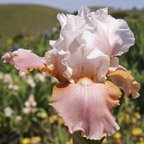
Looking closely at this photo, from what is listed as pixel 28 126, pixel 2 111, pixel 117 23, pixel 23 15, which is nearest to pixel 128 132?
pixel 28 126

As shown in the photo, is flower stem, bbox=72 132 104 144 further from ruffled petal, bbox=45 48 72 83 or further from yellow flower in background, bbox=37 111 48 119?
yellow flower in background, bbox=37 111 48 119

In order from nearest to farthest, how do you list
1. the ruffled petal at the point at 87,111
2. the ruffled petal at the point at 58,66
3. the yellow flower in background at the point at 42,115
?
Answer: the ruffled petal at the point at 87,111, the ruffled petal at the point at 58,66, the yellow flower in background at the point at 42,115

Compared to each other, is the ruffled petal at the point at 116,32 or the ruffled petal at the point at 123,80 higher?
the ruffled petal at the point at 116,32

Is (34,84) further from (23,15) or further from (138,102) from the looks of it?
(23,15)

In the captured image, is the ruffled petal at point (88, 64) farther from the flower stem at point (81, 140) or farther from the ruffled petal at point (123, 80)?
the flower stem at point (81, 140)

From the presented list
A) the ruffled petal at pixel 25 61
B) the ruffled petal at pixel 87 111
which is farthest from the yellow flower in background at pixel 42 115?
the ruffled petal at pixel 87 111

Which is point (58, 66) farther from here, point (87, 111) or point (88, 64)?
point (87, 111)

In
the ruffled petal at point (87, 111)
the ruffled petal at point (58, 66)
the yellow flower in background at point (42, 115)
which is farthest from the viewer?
the yellow flower in background at point (42, 115)
